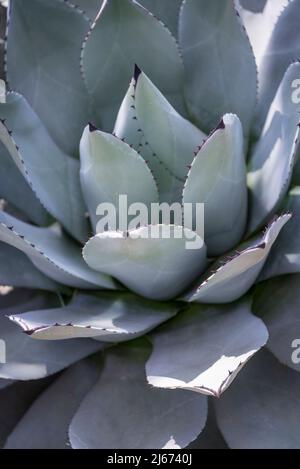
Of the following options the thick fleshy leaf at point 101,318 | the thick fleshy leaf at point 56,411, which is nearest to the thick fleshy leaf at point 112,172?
the thick fleshy leaf at point 101,318

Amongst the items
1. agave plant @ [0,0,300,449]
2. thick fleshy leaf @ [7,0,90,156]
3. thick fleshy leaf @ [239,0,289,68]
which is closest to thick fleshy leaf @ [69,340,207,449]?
agave plant @ [0,0,300,449]

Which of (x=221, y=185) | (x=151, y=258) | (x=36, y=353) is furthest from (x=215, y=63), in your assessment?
(x=36, y=353)

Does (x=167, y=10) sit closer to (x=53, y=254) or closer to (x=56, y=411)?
(x=53, y=254)

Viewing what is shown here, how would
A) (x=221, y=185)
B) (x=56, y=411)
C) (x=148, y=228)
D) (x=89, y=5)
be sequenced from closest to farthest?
(x=148, y=228)
(x=221, y=185)
(x=56, y=411)
(x=89, y=5)

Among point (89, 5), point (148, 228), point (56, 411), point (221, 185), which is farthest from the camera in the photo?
point (89, 5)

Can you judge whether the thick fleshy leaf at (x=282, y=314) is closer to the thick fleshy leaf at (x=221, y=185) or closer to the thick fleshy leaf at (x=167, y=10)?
the thick fleshy leaf at (x=221, y=185)

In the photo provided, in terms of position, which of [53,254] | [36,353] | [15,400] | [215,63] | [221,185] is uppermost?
[215,63]

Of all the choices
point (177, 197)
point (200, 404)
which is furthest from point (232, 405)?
point (177, 197)
